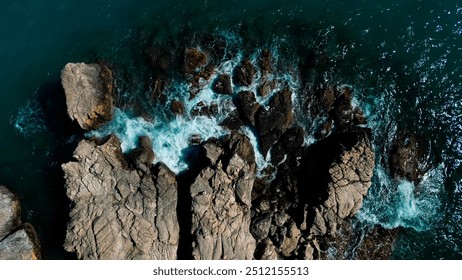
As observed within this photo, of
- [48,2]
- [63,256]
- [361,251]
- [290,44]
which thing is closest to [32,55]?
[48,2]

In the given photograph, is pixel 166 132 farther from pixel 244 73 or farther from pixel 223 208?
pixel 223 208

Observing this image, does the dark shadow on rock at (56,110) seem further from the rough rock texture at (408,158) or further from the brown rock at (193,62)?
the rough rock texture at (408,158)

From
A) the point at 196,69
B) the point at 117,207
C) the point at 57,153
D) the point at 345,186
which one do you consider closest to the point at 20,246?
the point at 57,153

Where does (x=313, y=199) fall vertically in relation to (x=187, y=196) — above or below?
below

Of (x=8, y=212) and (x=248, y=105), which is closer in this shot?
(x=8, y=212)

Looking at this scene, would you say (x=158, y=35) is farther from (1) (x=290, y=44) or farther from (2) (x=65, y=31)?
(1) (x=290, y=44)

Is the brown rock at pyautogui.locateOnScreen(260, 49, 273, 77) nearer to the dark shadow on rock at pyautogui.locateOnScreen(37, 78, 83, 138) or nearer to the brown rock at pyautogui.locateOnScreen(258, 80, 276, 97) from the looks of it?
the brown rock at pyautogui.locateOnScreen(258, 80, 276, 97)
